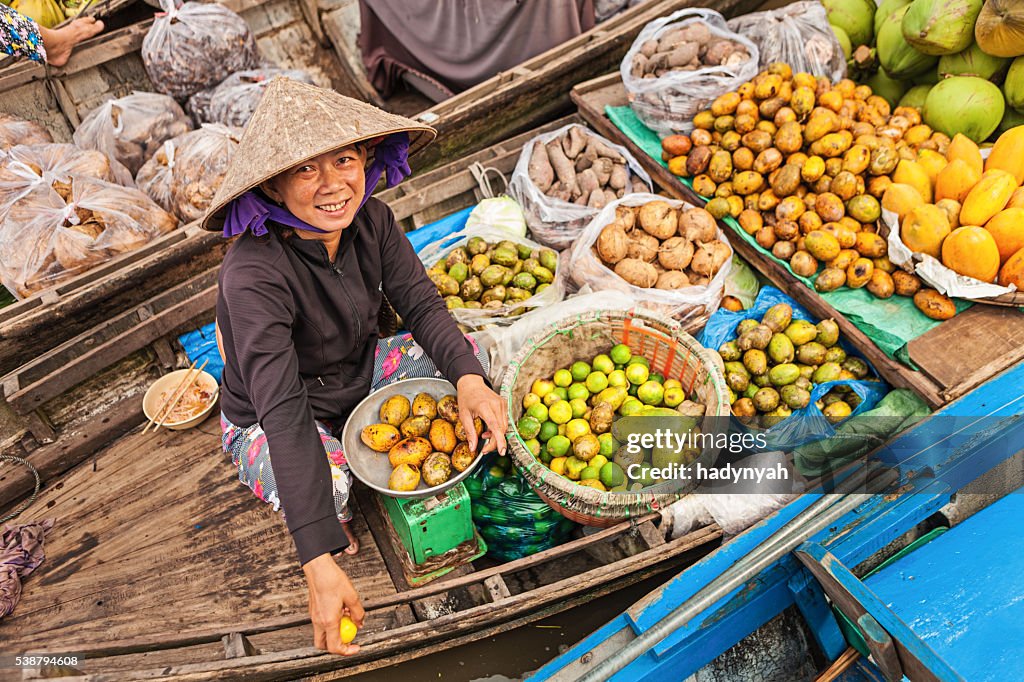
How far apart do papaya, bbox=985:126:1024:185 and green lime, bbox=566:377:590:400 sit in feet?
7.52

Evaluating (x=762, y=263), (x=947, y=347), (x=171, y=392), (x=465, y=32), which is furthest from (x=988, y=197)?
(x=171, y=392)

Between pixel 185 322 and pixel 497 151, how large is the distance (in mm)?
2116

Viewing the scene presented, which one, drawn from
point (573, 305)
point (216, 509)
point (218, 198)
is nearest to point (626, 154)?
point (573, 305)

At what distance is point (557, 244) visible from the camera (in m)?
3.28

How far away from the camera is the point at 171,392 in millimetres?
2908

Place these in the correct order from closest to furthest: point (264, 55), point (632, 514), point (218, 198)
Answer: point (218, 198) < point (632, 514) < point (264, 55)

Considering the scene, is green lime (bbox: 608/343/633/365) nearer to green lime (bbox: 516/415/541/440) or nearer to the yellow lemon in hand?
green lime (bbox: 516/415/541/440)

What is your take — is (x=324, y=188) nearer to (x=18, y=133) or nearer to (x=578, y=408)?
(x=578, y=408)

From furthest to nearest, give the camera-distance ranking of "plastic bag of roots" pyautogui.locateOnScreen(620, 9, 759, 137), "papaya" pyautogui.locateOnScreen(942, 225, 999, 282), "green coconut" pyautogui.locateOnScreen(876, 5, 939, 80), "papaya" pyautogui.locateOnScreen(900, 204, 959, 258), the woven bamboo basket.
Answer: "green coconut" pyautogui.locateOnScreen(876, 5, 939, 80) → "plastic bag of roots" pyautogui.locateOnScreen(620, 9, 759, 137) → "papaya" pyautogui.locateOnScreen(900, 204, 959, 258) → "papaya" pyautogui.locateOnScreen(942, 225, 999, 282) → the woven bamboo basket

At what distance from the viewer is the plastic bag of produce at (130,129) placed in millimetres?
3725

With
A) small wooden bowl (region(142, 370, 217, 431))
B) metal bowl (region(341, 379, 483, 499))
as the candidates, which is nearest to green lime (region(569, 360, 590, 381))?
metal bowl (region(341, 379, 483, 499))

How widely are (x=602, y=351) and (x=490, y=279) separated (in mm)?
682

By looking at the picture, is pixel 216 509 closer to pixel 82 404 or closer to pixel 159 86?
pixel 82 404

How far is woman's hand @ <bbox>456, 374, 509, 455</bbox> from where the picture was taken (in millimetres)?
1921
